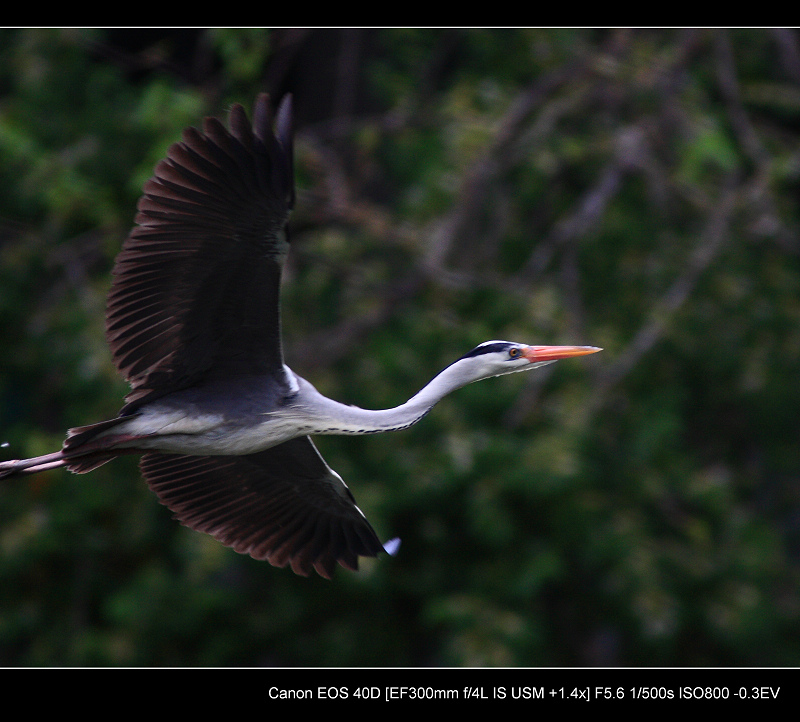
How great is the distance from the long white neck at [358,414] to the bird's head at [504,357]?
128mm

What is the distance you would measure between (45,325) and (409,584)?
9.54 feet

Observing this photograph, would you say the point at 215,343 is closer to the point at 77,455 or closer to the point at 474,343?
the point at 77,455

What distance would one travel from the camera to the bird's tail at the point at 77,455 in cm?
407

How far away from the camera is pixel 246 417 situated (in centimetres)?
425

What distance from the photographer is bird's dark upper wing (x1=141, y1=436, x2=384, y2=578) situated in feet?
15.9

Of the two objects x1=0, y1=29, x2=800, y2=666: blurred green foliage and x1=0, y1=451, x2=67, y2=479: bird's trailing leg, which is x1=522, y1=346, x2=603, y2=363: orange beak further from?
x1=0, y1=29, x2=800, y2=666: blurred green foliage

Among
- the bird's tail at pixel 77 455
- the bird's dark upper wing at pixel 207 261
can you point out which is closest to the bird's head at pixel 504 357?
the bird's dark upper wing at pixel 207 261

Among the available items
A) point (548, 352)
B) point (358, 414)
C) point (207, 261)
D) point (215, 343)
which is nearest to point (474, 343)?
point (548, 352)

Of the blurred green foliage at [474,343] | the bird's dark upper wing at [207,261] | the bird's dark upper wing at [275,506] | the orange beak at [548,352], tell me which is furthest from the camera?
the blurred green foliage at [474,343]

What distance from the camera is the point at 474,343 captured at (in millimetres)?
6914

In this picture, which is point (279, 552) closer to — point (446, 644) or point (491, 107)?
point (446, 644)

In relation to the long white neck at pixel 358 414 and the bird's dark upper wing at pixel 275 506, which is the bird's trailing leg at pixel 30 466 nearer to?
the bird's dark upper wing at pixel 275 506

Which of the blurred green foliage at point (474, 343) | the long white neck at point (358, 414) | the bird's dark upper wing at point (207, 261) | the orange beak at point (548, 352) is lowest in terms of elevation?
the blurred green foliage at point (474, 343)

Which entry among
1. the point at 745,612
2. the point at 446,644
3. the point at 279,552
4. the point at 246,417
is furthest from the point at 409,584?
the point at 246,417
